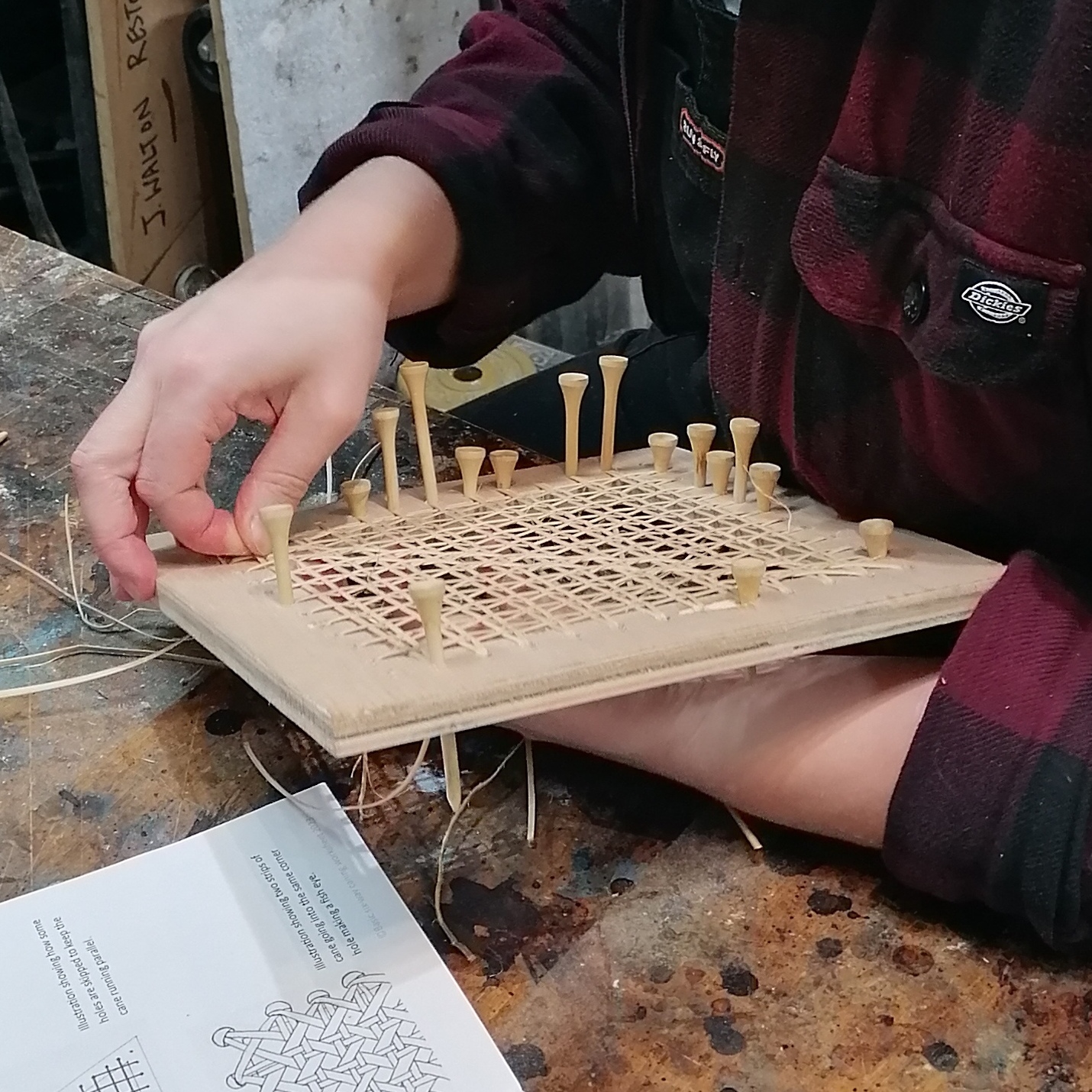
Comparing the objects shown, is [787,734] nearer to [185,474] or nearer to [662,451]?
[662,451]

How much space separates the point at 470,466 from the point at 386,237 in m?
0.15

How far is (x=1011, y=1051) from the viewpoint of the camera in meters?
0.42

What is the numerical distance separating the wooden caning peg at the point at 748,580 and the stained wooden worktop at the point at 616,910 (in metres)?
0.12

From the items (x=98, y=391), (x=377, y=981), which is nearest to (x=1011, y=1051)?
(x=377, y=981)

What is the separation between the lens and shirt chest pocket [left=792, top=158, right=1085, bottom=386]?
1.55ft

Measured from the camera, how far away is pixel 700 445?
0.62 meters

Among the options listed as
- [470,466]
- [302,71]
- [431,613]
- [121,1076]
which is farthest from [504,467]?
[302,71]

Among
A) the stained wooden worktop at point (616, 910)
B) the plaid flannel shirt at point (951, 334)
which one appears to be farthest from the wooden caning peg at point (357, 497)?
the plaid flannel shirt at point (951, 334)

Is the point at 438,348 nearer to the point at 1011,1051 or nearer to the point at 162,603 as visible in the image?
the point at 162,603

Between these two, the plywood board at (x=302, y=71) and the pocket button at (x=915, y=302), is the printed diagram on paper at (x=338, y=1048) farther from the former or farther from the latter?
the plywood board at (x=302, y=71)

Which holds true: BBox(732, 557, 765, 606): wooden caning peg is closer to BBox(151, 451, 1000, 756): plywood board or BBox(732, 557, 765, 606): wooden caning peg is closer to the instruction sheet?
BBox(151, 451, 1000, 756): plywood board

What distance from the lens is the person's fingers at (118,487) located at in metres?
0.53

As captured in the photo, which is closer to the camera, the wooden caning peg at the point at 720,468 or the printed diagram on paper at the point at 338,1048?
the printed diagram on paper at the point at 338,1048

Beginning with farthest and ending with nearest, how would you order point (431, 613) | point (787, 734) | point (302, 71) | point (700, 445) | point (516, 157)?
point (302, 71) → point (516, 157) → point (700, 445) → point (787, 734) → point (431, 613)
